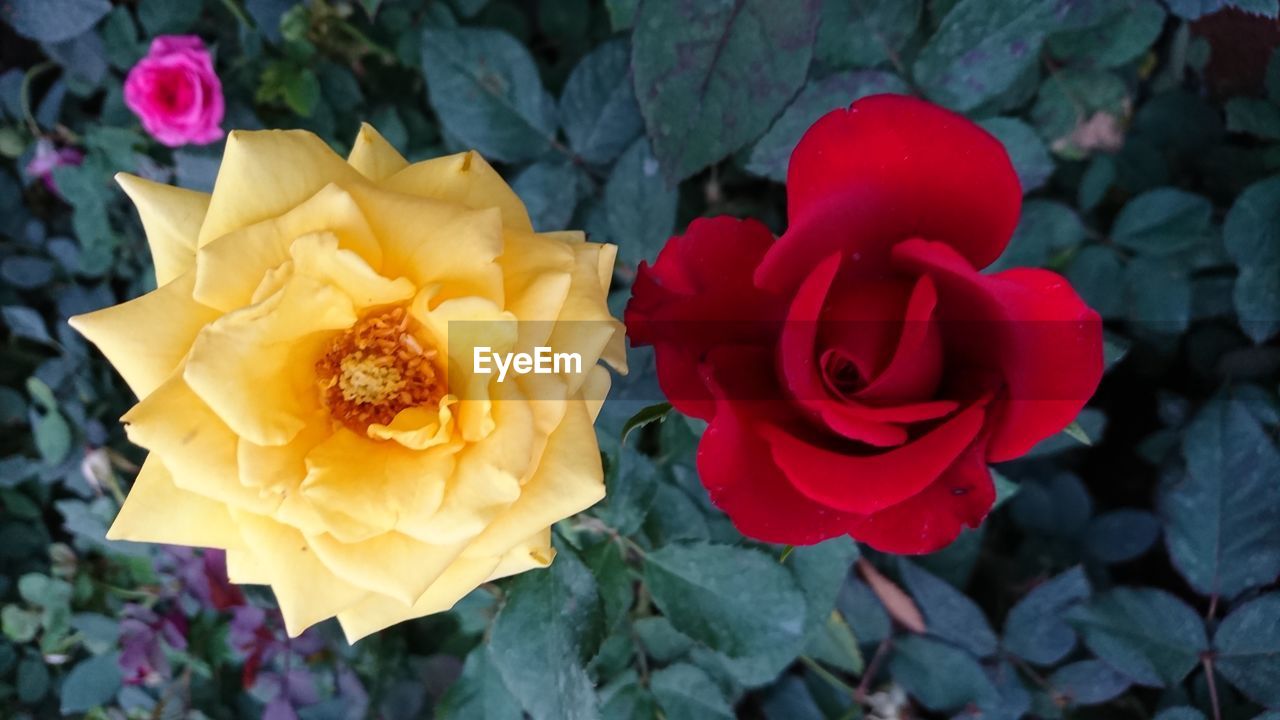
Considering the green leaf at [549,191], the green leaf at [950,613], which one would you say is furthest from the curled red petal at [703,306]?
the green leaf at [950,613]

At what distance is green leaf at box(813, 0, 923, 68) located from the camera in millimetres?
819

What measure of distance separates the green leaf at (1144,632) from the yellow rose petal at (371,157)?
0.87m

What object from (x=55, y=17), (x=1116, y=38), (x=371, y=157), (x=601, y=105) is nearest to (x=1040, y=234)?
Answer: (x=1116, y=38)

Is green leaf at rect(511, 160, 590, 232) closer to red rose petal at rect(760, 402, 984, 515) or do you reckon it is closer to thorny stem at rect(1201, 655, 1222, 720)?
red rose petal at rect(760, 402, 984, 515)

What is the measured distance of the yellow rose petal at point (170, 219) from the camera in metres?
0.63

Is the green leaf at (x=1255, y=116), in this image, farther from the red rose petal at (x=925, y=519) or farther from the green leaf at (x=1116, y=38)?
the red rose petal at (x=925, y=519)

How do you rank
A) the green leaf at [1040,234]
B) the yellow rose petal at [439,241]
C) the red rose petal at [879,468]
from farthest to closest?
the green leaf at [1040,234], the yellow rose petal at [439,241], the red rose petal at [879,468]

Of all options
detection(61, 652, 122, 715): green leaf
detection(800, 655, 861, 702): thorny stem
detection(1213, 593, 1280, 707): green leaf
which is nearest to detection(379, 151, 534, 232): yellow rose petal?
detection(800, 655, 861, 702): thorny stem

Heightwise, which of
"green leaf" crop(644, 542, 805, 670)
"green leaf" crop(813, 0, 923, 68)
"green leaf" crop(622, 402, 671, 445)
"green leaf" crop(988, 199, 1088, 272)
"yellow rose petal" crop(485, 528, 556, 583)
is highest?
"green leaf" crop(813, 0, 923, 68)

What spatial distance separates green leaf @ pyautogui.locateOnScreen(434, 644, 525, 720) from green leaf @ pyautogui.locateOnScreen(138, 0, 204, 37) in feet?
3.09

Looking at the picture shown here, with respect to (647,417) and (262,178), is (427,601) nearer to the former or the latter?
(647,417)

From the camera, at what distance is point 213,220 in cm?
59

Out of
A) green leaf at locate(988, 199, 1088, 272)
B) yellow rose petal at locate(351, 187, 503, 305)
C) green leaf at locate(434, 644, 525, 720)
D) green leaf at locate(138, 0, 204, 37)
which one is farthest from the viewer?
green leaf at locate(138, 0, 204, 37)

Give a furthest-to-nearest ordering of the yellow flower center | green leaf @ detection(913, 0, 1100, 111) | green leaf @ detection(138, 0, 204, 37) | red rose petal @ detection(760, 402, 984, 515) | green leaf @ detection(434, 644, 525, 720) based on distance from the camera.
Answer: green leaf @ detection(138, 0, 204, 37)
green leaf @ detection(434, 644, 525, 720)
green leaf @ detection(913, 0, 1100, 111)
the yellow flower center
red rose petal @ detection(760, 402, 984, 515)
